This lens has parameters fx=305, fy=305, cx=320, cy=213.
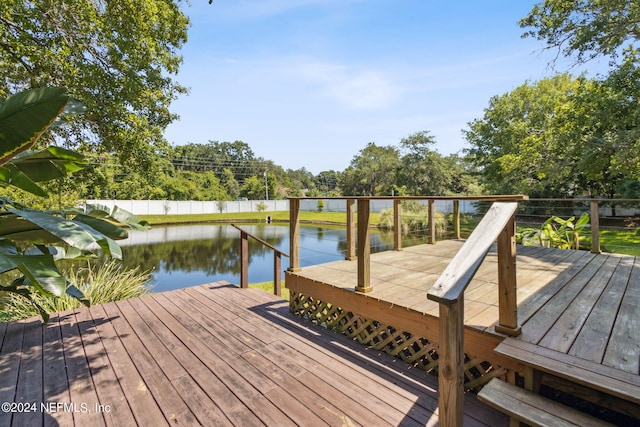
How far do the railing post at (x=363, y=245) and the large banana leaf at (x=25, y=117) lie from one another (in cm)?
211

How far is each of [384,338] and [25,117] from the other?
9.37ft

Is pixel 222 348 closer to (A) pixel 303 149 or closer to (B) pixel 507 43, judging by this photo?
(B) pixel 507 43

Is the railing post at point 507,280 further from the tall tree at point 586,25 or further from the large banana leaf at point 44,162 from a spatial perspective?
the tall tree at point 586,25

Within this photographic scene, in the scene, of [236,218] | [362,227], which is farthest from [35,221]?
[236,218]

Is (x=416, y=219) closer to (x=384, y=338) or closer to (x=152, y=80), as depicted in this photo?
(x=152, y=80)

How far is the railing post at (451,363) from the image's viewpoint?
1194 mm

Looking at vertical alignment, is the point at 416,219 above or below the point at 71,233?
below

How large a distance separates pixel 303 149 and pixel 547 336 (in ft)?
76.0

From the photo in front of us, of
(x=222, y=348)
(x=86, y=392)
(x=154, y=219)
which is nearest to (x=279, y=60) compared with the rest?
(x=222, y=348)

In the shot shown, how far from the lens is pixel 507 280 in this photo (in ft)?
5.87

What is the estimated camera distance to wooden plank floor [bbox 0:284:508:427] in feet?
5.90

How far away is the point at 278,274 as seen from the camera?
15.1 feet

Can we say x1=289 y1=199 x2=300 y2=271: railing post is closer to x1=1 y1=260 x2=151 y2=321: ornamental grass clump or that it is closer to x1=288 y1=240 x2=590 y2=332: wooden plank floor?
x1=288 y1=240 x2=590 y2=332: wooden plank floor

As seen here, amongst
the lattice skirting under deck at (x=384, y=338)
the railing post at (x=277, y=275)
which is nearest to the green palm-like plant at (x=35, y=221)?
the lattice skirting under deck at (x=384, y=338)
